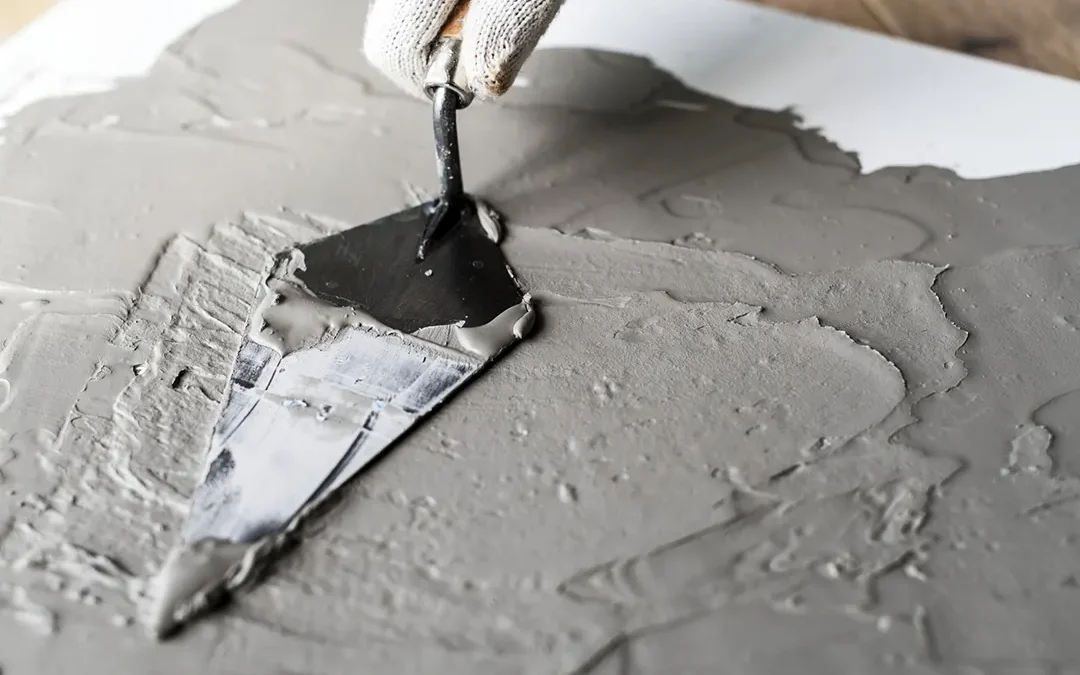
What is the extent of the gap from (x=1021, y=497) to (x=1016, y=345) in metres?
0.27

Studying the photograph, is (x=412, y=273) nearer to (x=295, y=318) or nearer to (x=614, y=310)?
(x=295, y=318)

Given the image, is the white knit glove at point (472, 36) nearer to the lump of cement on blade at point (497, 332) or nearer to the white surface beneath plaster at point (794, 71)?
the lump of cement on blade at point (497, 332)

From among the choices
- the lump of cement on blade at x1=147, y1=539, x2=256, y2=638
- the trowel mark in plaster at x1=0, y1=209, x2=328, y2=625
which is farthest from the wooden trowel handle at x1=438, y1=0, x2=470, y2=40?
the lump of cement on blade at x1=147, y1=539, x2=256, y2=638

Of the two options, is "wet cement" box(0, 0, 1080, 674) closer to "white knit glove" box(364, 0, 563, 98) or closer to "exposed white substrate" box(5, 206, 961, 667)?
"exposed white substrate" box(5, 206, 961, 667)

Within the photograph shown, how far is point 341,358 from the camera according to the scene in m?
1.26

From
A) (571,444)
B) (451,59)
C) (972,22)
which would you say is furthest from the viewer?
(972,22)

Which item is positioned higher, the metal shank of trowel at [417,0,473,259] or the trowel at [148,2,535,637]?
the metal shank of trowel at [417,0,473,259]

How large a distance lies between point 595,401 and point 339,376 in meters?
0.35

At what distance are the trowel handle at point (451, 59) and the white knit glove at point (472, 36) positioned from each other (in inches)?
0.5

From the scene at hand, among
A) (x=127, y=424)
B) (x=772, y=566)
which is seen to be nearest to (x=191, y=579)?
(x=127, y=424)

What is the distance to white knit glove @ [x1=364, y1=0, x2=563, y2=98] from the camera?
133cm

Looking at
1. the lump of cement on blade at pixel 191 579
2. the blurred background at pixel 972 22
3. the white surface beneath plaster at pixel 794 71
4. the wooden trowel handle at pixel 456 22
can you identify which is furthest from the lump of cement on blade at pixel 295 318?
the blurred background at pixel 972 22

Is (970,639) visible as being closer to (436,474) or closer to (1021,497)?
(1021,497)

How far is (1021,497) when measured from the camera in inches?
43.2
